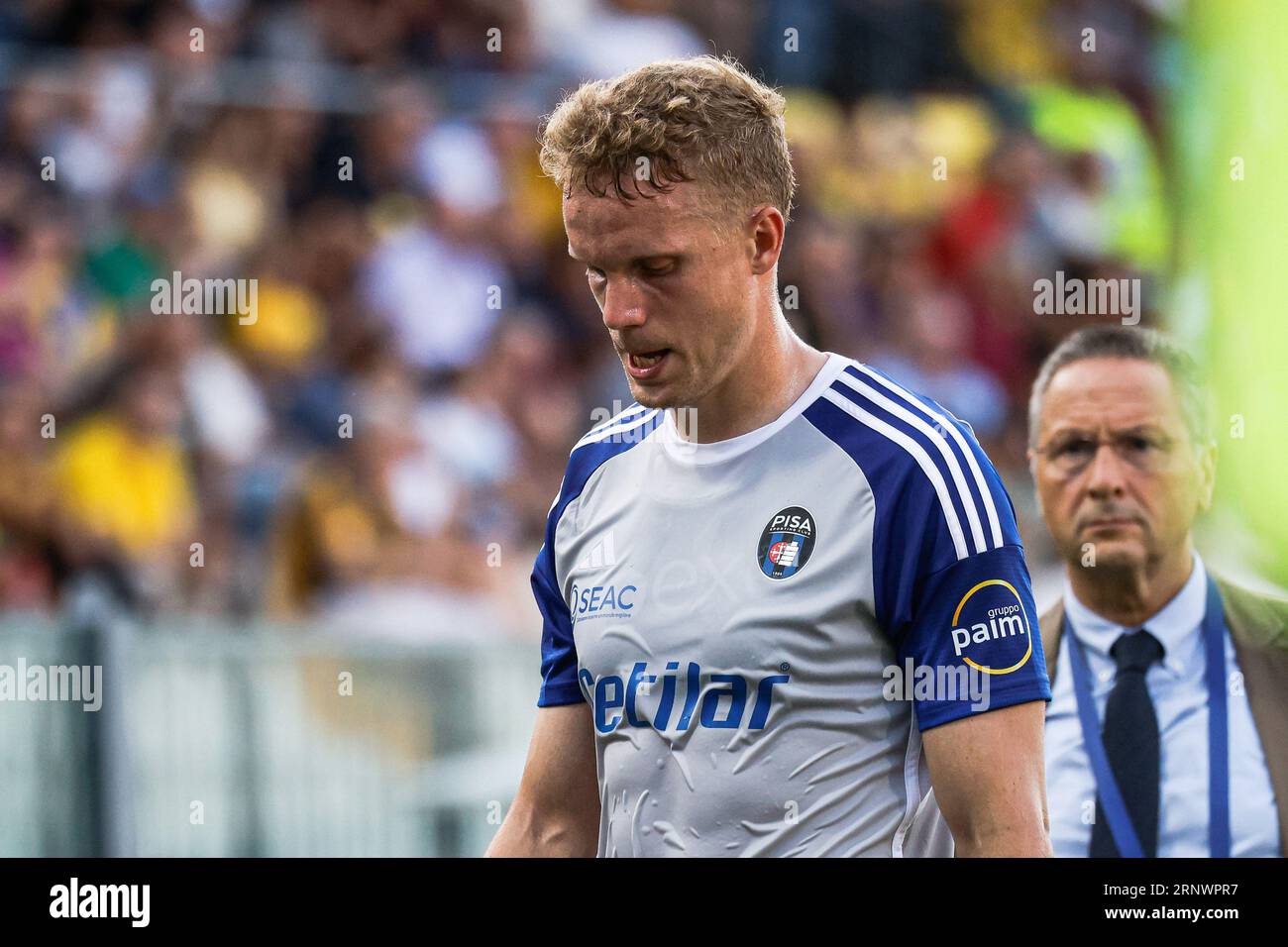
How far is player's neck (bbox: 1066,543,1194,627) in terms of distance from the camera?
4.10m

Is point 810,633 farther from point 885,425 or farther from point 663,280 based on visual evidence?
point 663,280

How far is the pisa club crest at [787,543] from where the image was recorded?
267cm

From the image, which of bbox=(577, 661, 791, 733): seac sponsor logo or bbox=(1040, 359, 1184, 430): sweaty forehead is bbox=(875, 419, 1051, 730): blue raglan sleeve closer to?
bbox=(577, 661, 791, 733): seac sponsor logo

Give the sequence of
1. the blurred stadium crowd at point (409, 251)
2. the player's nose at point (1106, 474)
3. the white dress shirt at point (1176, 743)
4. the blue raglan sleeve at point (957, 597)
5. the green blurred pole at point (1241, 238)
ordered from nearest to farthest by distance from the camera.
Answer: the blue raglan sleeve at point (957, 597), the white dress shirt at point (1176, 743), the player's nose at point (1106, 474), the green blurred pole at point (1241, 238), the blurred stadium crowd at point (409, 251)

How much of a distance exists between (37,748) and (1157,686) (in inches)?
141

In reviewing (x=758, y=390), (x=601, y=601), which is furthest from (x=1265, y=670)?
(x=601, y=601)

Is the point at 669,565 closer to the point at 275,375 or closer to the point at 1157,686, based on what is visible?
the point at 1157,686

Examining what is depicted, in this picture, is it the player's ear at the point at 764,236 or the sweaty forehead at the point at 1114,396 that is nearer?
the player's ear at the point at 764,236

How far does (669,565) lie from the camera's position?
9.10ft

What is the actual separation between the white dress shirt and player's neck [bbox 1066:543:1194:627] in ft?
0.06

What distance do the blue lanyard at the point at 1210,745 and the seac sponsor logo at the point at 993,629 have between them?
137cm

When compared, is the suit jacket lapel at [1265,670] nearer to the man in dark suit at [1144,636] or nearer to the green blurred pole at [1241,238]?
the man in dark suit at [1144,636]

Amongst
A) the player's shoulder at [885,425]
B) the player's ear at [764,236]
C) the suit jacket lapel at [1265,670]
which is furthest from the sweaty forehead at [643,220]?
the suit jacket lapel at [1265,670]
